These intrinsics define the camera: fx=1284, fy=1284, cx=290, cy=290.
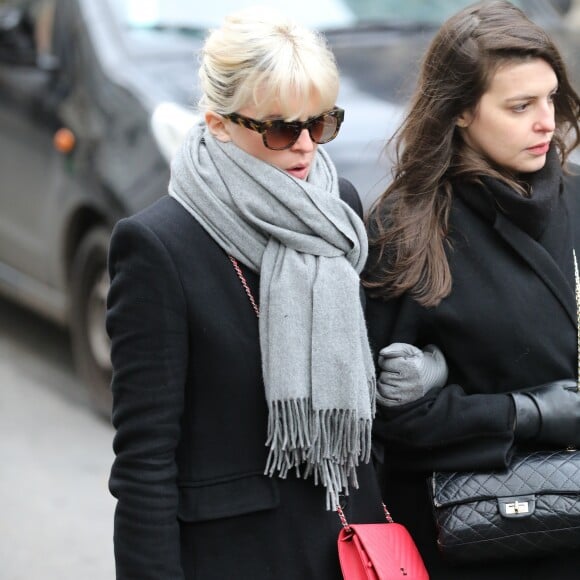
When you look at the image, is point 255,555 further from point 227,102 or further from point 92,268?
point 92,268

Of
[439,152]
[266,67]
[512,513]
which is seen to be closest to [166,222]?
[266,67]

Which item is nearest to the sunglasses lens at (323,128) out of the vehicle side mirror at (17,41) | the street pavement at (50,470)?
the street pavement at (50,470)

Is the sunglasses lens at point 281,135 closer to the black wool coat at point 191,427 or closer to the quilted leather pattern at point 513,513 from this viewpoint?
the black wool coat at point 191,427

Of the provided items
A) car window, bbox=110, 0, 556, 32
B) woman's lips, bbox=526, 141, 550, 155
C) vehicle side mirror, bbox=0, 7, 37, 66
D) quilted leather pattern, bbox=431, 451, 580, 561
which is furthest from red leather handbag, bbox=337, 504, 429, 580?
vehicle side mirror, bbox=0, 7, 37, 66

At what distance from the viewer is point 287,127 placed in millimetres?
2314

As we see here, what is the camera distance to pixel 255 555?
95.6 inches

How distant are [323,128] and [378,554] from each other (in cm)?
80

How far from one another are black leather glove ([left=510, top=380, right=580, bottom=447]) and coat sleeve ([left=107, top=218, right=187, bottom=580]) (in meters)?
0.70

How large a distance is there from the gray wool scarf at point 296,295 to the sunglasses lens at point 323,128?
0.29 feet

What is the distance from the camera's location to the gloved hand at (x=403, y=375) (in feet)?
8.32

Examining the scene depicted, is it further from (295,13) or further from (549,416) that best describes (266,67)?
(295,13)

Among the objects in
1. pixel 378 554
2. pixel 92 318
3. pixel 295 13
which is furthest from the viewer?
pixel 92 318

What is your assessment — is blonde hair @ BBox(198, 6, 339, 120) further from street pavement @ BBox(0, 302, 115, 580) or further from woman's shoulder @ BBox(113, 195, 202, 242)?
street pavement @ BBox(0, 302, 115, 580)

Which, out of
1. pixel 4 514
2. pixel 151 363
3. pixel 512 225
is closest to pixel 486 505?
pixel 512 225
